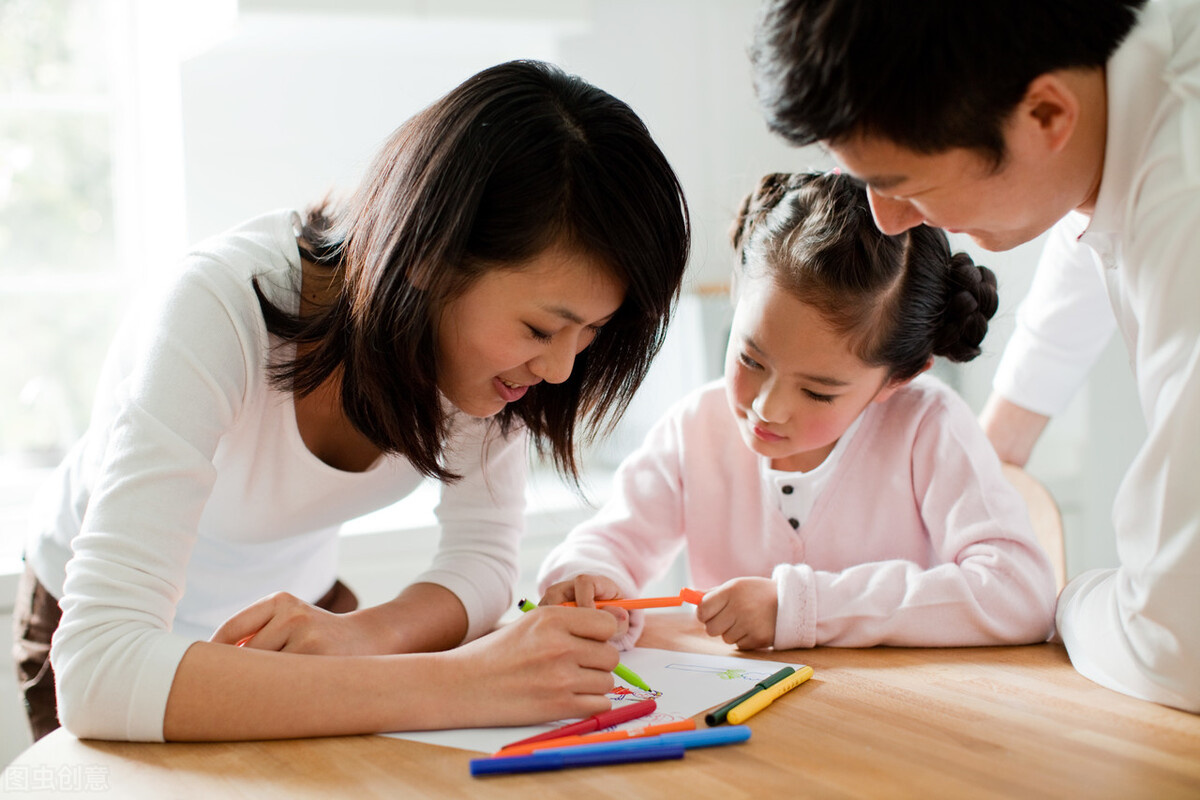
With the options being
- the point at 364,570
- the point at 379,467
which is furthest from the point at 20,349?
the point at 379,467

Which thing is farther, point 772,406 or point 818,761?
point 772,406

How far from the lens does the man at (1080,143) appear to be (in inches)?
30.0

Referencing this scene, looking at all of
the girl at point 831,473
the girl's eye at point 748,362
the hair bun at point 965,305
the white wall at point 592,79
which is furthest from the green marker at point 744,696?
the white wall at point 592,79

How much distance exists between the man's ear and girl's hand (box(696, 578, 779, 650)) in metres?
0.49

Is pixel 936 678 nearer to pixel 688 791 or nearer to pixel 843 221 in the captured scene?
pixel 688 791

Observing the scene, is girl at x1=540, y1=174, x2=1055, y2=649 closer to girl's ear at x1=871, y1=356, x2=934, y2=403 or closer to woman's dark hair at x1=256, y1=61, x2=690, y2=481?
girl's ear at x1=871, y1=356, x2=934, y2=403

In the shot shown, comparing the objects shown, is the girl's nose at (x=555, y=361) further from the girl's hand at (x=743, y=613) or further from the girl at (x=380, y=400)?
the girl's hand at (x=743, y=613)

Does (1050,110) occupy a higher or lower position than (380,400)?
higher

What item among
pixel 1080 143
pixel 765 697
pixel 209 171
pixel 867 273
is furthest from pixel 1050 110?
pixel 209 171

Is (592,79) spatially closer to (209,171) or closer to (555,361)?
(209,171)

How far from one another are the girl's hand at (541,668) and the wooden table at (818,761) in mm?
70

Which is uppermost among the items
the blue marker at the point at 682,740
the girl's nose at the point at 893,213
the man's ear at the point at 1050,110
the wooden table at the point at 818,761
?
the man's ear at the point at 1050,110

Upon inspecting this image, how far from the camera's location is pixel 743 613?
3.43ft

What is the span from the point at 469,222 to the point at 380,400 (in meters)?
0.21
